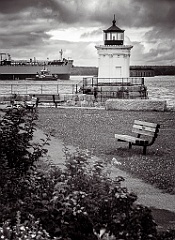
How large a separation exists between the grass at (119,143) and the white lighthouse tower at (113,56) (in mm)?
19049

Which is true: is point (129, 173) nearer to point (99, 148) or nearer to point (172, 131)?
point (99, 148)

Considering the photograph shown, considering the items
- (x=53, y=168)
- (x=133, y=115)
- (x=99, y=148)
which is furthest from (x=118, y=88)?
(x=53, y=168)

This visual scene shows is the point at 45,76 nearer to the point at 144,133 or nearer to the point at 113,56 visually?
the point at 113,56

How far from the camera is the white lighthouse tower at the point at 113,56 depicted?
37.0 meters

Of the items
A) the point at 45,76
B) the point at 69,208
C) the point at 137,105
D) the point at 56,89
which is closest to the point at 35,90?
the point at 56,89

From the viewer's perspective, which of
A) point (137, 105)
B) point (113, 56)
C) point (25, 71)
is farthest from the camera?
point (25, 71)

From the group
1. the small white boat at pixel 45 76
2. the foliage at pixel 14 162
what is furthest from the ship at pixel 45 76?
the foliage at pixel 14 162

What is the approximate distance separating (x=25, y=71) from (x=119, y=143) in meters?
108

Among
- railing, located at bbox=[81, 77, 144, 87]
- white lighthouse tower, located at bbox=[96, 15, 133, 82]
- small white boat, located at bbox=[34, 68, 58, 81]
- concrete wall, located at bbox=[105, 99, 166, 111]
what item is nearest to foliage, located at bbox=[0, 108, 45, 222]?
concrete wall, located at bbox=[105, 99, 166, 111]

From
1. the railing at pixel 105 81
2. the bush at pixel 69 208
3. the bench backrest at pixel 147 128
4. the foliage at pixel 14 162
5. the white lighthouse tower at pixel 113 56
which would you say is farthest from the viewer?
the railing at pixel 105 81

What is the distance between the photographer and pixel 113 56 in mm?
37094

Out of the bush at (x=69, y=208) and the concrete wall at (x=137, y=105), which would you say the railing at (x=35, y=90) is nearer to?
the concrete wall at (x=137, y=105)

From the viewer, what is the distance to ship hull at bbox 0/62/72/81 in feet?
377

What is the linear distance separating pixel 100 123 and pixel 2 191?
1031 cm
